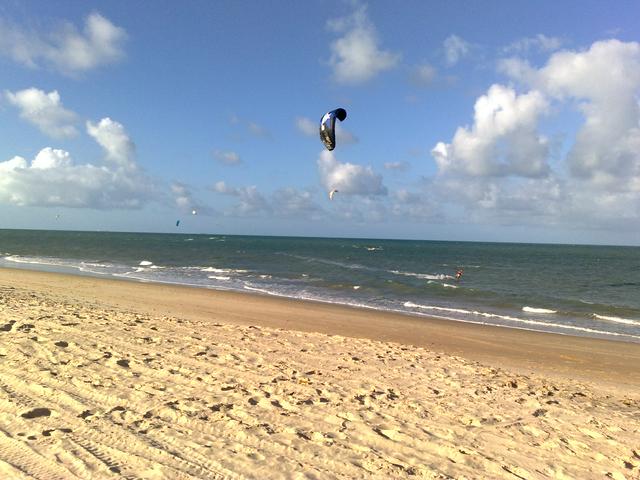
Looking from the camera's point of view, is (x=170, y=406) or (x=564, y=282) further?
(x=564, y=282)

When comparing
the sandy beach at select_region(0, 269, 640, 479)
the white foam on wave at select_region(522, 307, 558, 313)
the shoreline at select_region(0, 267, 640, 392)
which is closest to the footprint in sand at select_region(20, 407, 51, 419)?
the sandy beach at select_region(0, 269, 640, 479)

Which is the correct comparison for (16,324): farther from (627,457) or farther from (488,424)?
(627,457)

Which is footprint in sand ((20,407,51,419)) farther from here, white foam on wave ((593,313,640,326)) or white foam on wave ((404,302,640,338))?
white foam on wave ((593,313,640,326))

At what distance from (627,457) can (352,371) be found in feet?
11.6

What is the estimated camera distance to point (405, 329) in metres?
13.4

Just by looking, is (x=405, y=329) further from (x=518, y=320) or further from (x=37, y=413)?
(x=37, y=413)

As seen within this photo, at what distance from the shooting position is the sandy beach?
3789 mm

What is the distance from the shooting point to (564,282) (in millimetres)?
32875

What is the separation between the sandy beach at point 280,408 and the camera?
3789mm

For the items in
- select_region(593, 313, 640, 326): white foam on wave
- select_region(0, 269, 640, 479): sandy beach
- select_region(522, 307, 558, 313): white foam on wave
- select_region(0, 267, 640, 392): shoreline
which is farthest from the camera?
select_region(522, 307, 558, 313): white foam on wave

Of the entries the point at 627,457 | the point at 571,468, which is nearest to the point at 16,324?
the point at 571,468

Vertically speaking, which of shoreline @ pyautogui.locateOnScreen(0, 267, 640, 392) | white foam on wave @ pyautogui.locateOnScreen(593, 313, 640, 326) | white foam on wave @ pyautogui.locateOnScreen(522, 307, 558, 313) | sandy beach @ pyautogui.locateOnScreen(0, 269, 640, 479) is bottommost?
white foam on wave @ pyautogui.locateOnScreen(593, 313, 640, 326)

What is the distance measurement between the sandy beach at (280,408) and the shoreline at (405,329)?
40 centimetres

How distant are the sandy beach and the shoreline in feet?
1.32
